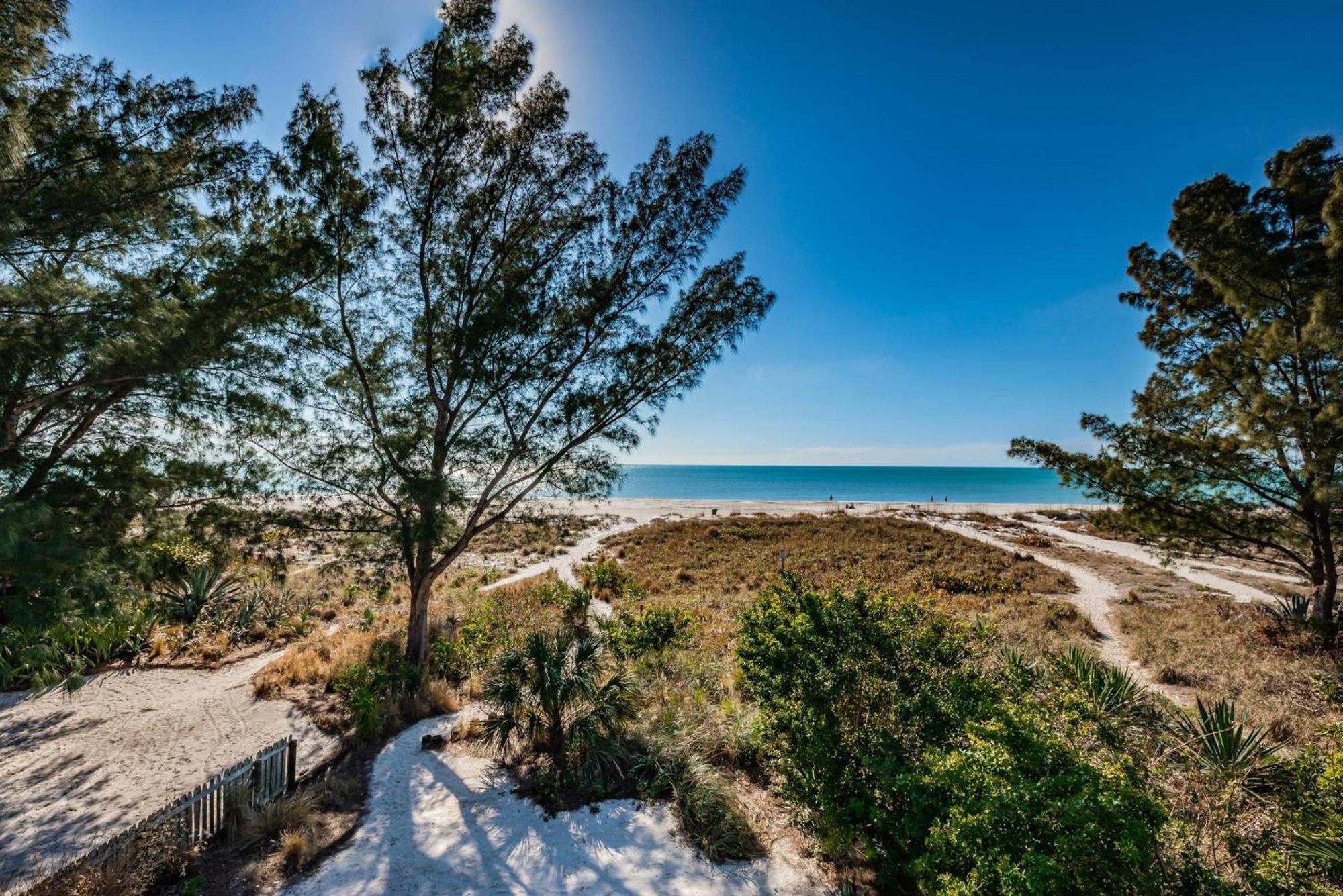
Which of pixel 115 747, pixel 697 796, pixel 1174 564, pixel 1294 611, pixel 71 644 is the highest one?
pixel 71 644

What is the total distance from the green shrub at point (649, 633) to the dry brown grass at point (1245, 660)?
10787 millimetres


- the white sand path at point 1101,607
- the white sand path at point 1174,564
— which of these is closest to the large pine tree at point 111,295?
the white sand path at point 1101,607

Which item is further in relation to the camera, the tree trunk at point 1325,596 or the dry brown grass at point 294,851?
the tree trunk at point 1325,596

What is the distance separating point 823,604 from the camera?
21.2ft

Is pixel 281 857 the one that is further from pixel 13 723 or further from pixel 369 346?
pixel 369 346

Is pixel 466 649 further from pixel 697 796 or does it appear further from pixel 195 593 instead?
pixel 195 593

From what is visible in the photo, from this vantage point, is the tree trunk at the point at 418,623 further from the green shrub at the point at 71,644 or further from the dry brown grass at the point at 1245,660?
the dry brown grass at the point at 1245,660

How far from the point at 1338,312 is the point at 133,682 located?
25.4m

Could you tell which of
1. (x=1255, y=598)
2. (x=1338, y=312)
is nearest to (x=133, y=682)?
(x=1338, y=312)

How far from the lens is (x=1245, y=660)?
1149 centimetres

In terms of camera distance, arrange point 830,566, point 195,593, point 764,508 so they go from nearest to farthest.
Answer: point 195,593
point 830,566
point 764,508

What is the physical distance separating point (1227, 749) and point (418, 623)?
1365 cm

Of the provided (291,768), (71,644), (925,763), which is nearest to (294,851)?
(291,768)

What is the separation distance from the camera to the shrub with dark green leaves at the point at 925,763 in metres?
3.17
